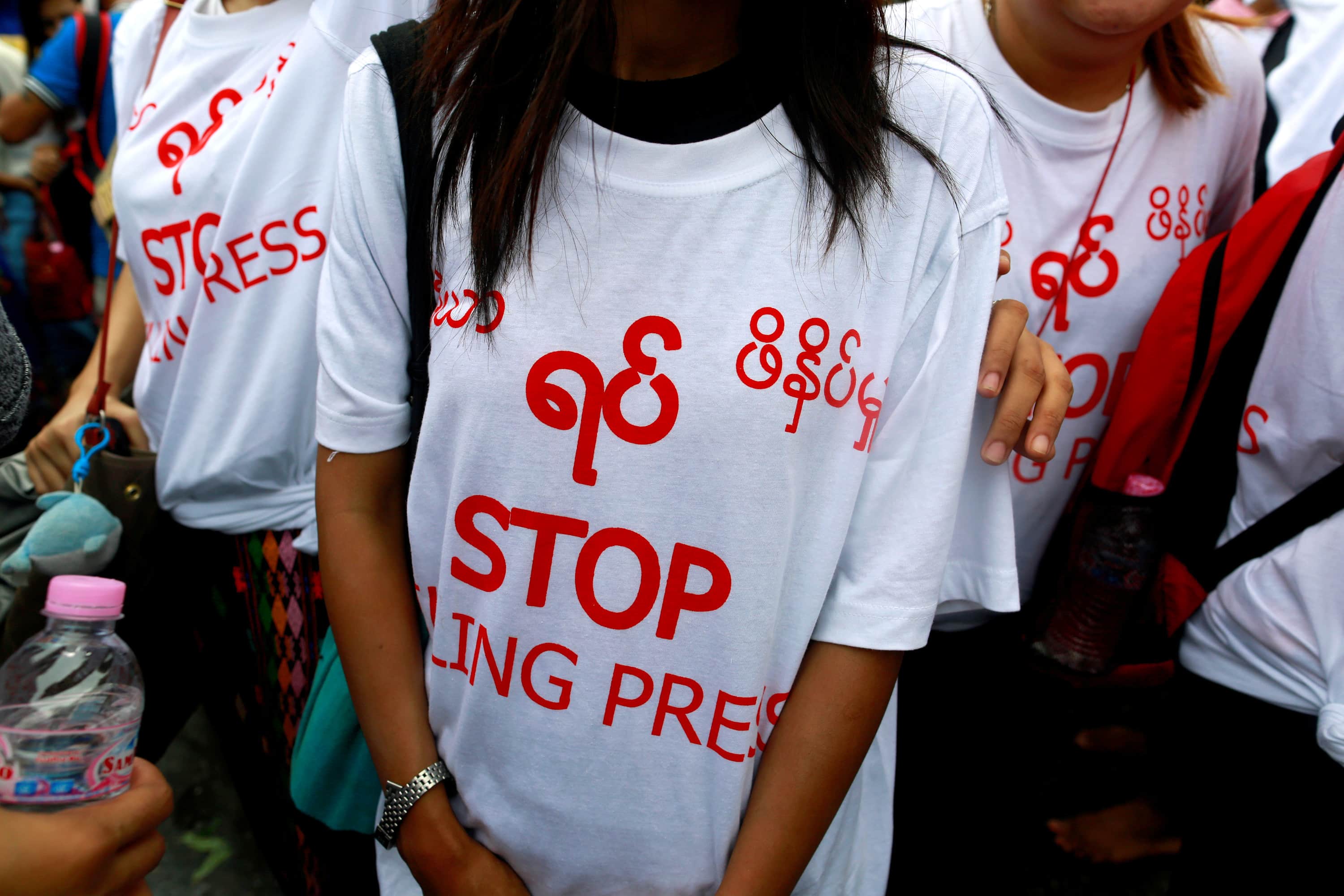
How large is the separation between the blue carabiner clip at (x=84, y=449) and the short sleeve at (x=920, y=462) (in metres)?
1.36

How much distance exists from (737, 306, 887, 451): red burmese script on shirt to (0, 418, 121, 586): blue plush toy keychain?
121cm

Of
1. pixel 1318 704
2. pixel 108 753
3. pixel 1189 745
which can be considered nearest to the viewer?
pixel 108 753

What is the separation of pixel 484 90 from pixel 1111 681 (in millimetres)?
1423

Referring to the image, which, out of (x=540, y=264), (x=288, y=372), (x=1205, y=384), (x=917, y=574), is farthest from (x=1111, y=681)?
(x=288, y=372)

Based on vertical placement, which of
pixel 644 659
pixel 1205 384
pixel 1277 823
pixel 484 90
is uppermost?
pixel 484 90

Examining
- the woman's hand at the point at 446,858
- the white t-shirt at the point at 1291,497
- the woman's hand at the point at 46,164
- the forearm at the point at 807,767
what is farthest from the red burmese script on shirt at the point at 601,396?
the woman's hand at the point at 46,164

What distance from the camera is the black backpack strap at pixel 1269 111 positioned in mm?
1701

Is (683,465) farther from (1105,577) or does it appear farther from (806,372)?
(1105,577)

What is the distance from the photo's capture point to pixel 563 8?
38.7 inches

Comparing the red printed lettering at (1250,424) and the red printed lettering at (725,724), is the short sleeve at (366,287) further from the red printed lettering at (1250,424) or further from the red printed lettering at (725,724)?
the red printed lettering at (1250,424)

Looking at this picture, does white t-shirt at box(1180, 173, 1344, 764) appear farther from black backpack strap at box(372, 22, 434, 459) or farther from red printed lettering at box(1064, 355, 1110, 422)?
black backpack strap at box(372, 22, 434, 459)

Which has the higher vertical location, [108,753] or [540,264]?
[540,264]

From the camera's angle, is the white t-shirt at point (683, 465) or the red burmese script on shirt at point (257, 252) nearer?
the white t-shirt at point (683, 465)

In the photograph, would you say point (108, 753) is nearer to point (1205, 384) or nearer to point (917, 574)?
point (917, 574)
